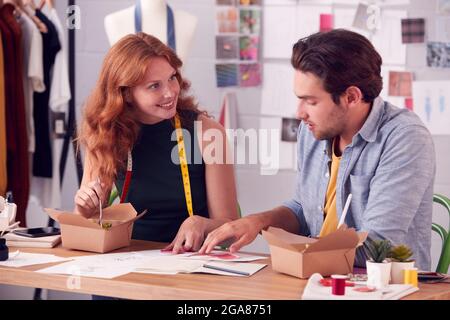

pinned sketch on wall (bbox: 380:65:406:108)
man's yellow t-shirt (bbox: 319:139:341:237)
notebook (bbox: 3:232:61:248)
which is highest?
pinned sketch on wall (bbox: 380:65:406:108)

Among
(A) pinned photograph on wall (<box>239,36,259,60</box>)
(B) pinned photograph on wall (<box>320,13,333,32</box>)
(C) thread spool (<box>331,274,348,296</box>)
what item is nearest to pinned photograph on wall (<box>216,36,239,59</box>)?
(A) pinned photograph on wall (<box>239,36,259,60</box>)

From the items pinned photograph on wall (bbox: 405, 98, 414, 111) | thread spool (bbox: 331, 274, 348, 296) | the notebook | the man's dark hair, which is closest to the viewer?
thread spool (bbox: 331, 274, 348, 296)

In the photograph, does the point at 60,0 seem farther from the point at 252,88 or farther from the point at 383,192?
the point at 383,192

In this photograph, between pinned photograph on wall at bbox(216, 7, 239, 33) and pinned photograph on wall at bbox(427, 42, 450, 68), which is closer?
pinned photograph on wall at bbox(427, 42, 450, 68)

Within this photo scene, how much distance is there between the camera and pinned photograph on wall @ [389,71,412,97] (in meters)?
3.66

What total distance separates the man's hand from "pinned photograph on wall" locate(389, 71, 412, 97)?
162cm

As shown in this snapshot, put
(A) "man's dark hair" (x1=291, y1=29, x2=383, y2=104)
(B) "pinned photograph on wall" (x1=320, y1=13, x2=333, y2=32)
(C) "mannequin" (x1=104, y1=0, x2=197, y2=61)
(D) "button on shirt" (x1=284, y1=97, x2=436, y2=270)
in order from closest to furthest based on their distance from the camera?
1. (D) "button on shirt" (x1=284, y1=97, x2=436, y2=270)
2. (A) "man's dark hair" (x1=291, y1=29, x2=383, y2=104)
3. (C) "mannequin" (x1=104, y1=0, x2=197, y2=61)
4. (B) "pinned photograph on wall" (x1=320, y1=13, x2=333, y2=32)

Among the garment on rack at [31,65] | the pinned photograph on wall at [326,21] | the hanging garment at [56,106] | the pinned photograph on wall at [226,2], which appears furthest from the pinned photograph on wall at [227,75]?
the garment on rack at [31,65]

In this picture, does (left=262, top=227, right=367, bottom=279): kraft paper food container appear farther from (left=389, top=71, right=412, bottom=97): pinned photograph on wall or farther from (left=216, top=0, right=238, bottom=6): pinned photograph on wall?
(left=216, top=0, right=238, bottom=6): pinned photograph on wall

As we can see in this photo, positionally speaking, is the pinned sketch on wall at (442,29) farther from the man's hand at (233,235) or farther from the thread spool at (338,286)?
the thread spool at (338,286)

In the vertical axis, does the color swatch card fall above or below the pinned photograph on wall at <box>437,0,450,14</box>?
below

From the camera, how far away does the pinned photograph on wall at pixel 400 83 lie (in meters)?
3.66

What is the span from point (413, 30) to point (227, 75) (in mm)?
899

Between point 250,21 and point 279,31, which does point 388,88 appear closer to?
point 279,31
